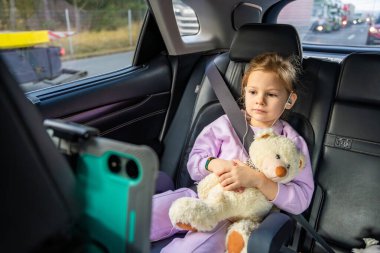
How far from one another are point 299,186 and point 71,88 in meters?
1.17

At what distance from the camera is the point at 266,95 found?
1567 millimetres

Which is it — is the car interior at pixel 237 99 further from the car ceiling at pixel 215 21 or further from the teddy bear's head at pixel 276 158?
the teddy bear's head at pixel 276 158

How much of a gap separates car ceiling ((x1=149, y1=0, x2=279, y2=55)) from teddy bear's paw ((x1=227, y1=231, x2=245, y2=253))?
4.34 feet

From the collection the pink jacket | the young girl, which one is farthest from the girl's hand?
the pink jacket

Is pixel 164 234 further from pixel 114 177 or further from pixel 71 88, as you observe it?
pixel 114 177

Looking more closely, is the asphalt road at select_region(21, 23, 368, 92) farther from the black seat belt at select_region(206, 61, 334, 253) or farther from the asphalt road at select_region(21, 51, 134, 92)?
→ the black seat belt at select_region(206, 61, 334, 253)

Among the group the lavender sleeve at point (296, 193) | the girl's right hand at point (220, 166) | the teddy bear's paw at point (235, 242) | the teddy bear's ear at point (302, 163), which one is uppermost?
the teddy bear's ear at point (302, 163)

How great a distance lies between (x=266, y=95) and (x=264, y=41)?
42cm

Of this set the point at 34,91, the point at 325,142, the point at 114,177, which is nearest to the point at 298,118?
the point at 325,142

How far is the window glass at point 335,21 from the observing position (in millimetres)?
2730

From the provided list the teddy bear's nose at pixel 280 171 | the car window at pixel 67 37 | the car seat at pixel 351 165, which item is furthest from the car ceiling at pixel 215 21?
the teddy bear's nose at pixel 280 171

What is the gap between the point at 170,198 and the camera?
1639 millimetres

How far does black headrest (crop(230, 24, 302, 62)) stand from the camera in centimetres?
181

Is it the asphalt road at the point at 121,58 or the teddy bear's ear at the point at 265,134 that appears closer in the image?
the teddy bear's ear at the point at 265,134
